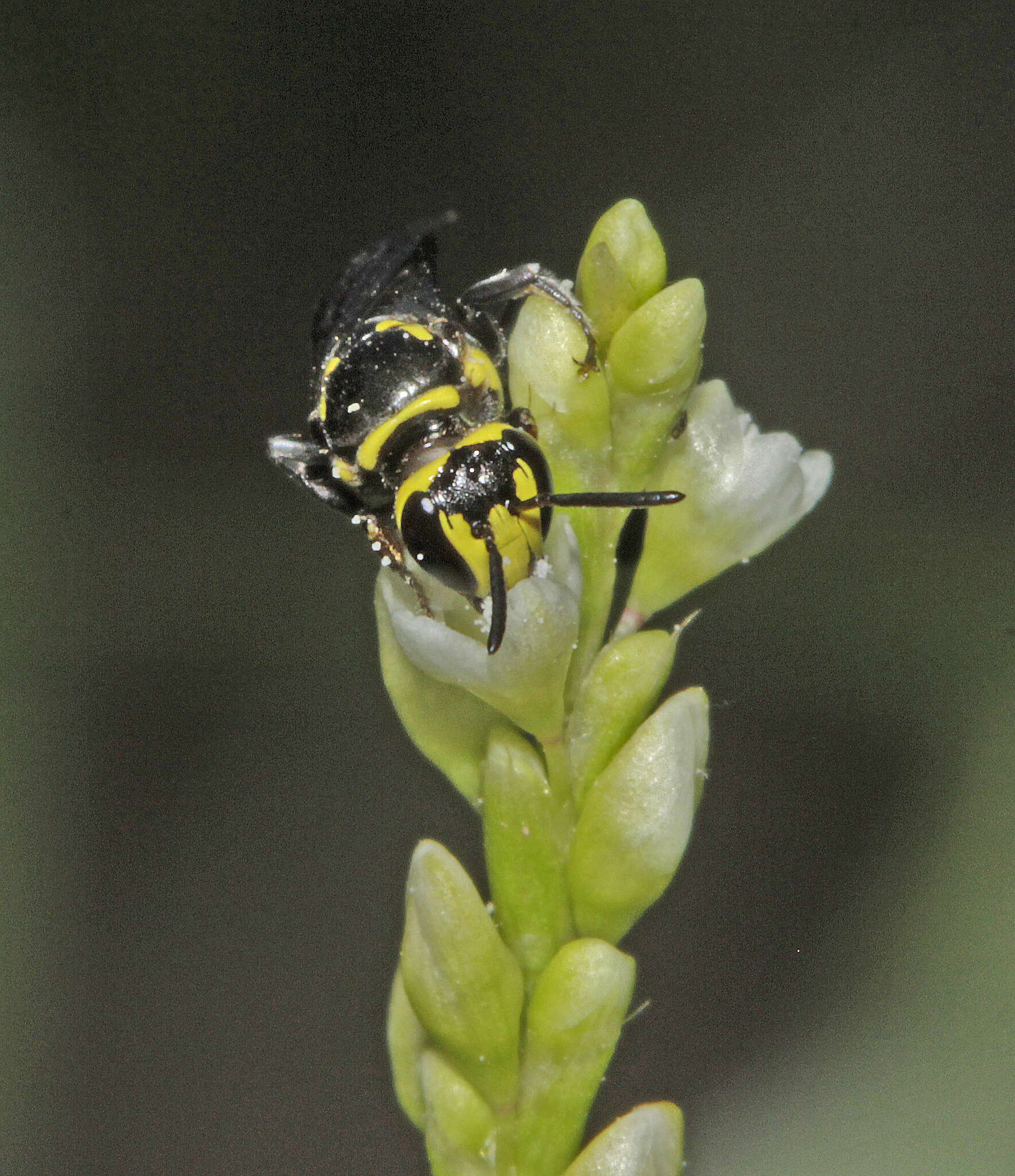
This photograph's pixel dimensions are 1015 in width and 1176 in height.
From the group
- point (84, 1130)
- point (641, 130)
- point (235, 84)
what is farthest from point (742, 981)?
point (235, 84)

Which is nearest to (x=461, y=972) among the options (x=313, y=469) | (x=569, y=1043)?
(x=569, y=1043)

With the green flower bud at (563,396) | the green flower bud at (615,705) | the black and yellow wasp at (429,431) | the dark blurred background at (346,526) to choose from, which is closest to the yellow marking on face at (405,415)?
the black and yellow wasp at (429,431)

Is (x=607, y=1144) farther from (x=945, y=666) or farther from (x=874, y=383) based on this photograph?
(x=874, y=383)

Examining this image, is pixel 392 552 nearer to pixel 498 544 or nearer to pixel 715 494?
pixel 498 544

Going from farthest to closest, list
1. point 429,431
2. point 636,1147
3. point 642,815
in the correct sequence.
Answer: point 429,431 → point 642,815 → point 636,1147

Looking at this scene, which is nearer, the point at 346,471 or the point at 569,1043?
the point at 569,1043

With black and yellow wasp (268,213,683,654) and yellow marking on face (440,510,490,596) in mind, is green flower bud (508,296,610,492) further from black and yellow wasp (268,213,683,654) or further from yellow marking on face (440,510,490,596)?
yellow marking on face (440,510,490,596)
